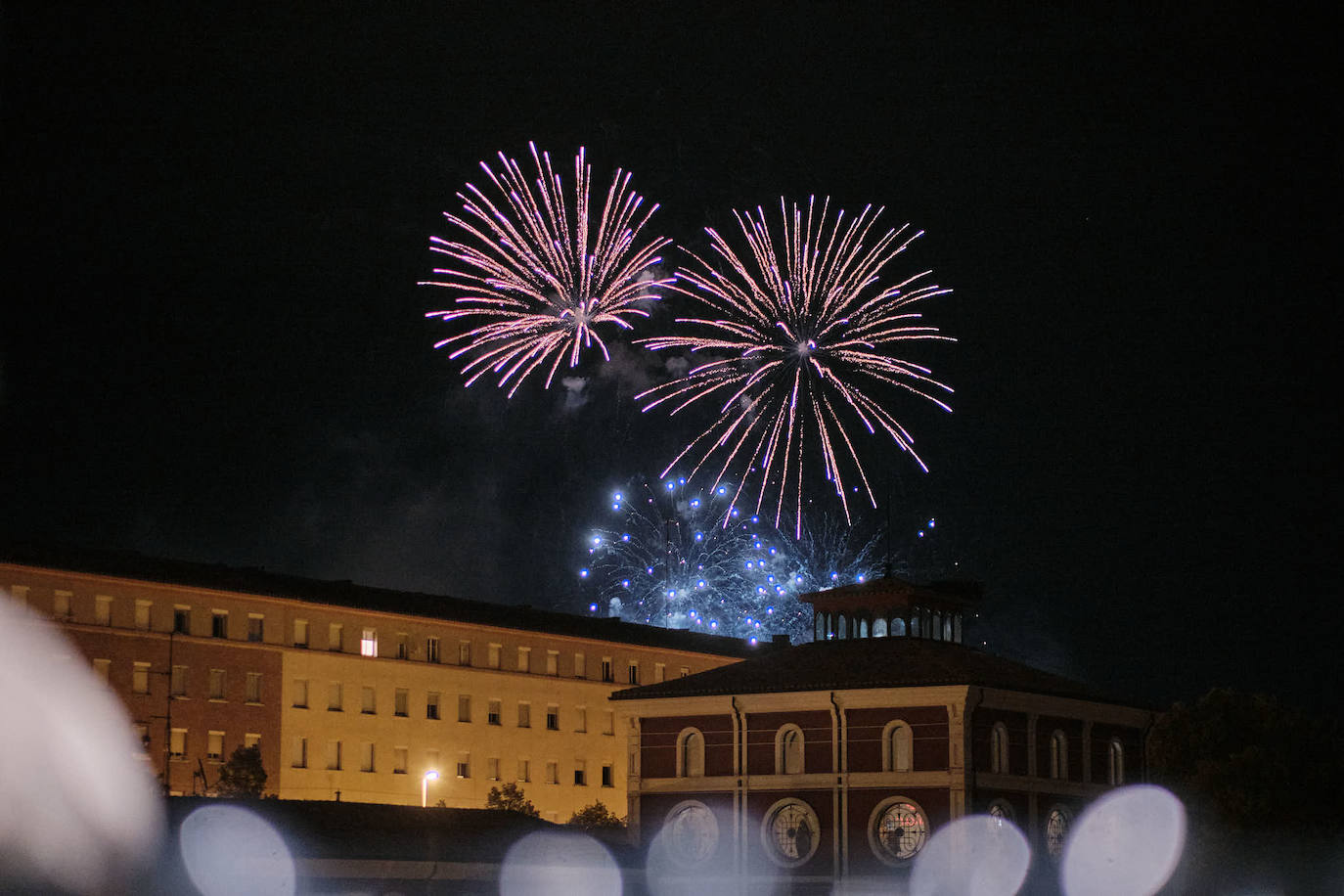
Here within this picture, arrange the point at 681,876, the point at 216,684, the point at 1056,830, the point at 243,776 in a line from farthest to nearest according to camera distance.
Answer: the point at 216,684 < the point at 243,776 < the point at 681,876 < the point at 1056,830

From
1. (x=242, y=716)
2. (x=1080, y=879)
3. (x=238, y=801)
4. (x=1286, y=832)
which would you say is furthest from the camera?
(x=242, y=716)

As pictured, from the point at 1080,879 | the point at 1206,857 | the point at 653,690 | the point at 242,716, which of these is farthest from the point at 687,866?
the point at 242,716

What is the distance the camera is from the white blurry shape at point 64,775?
50.2 m

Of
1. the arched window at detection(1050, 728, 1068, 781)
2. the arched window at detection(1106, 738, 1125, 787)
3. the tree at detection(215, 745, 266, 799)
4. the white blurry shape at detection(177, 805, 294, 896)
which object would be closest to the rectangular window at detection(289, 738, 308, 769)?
the tree at detection(215, 745, 266, 799)

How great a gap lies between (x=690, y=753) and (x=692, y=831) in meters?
2.88

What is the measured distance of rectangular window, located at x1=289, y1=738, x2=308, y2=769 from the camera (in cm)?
10400

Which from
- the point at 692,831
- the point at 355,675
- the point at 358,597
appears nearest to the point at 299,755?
the point at 355,675

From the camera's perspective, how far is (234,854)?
5384 centimetres

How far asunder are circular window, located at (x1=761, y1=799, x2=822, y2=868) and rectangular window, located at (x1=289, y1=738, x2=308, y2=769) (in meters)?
38.0

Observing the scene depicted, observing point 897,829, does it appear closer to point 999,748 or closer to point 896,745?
point 896,745

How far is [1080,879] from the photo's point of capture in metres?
72.3

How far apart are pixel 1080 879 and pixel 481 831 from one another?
2167 cm

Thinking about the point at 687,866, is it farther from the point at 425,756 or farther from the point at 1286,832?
the point at 425,756

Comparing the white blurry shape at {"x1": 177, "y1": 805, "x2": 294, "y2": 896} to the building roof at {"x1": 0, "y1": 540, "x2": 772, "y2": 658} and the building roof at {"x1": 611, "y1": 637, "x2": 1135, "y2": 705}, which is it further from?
the building roof at {"x1": 0, "y1": 540, "x2": 772, "y2": 658}
